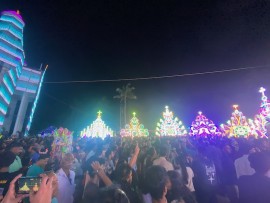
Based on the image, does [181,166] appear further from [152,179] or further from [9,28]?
[9,28]

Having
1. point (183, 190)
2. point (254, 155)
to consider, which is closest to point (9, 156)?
point (183, 190)

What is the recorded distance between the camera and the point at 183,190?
353 centimetres

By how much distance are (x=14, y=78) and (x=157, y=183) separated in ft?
192

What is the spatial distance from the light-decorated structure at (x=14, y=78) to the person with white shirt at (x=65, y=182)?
47445 mm

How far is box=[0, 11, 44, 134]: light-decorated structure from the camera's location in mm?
46312

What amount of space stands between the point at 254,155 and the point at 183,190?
6.07 feet

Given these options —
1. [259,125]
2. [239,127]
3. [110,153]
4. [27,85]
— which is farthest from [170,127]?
[110,153]

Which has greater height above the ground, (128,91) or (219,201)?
(128,91)

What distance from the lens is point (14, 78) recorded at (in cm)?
5159

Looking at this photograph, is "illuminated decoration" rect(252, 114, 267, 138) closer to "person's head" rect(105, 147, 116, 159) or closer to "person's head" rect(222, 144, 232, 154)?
"person's head" rect(222, 144, 232, 154)

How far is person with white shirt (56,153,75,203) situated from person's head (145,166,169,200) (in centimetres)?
→ 235

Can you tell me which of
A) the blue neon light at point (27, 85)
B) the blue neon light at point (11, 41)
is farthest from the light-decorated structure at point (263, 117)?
the blue neon light at point (11, 41)

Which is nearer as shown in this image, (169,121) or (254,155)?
(254,155)

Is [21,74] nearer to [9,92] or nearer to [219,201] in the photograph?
[9,92]
